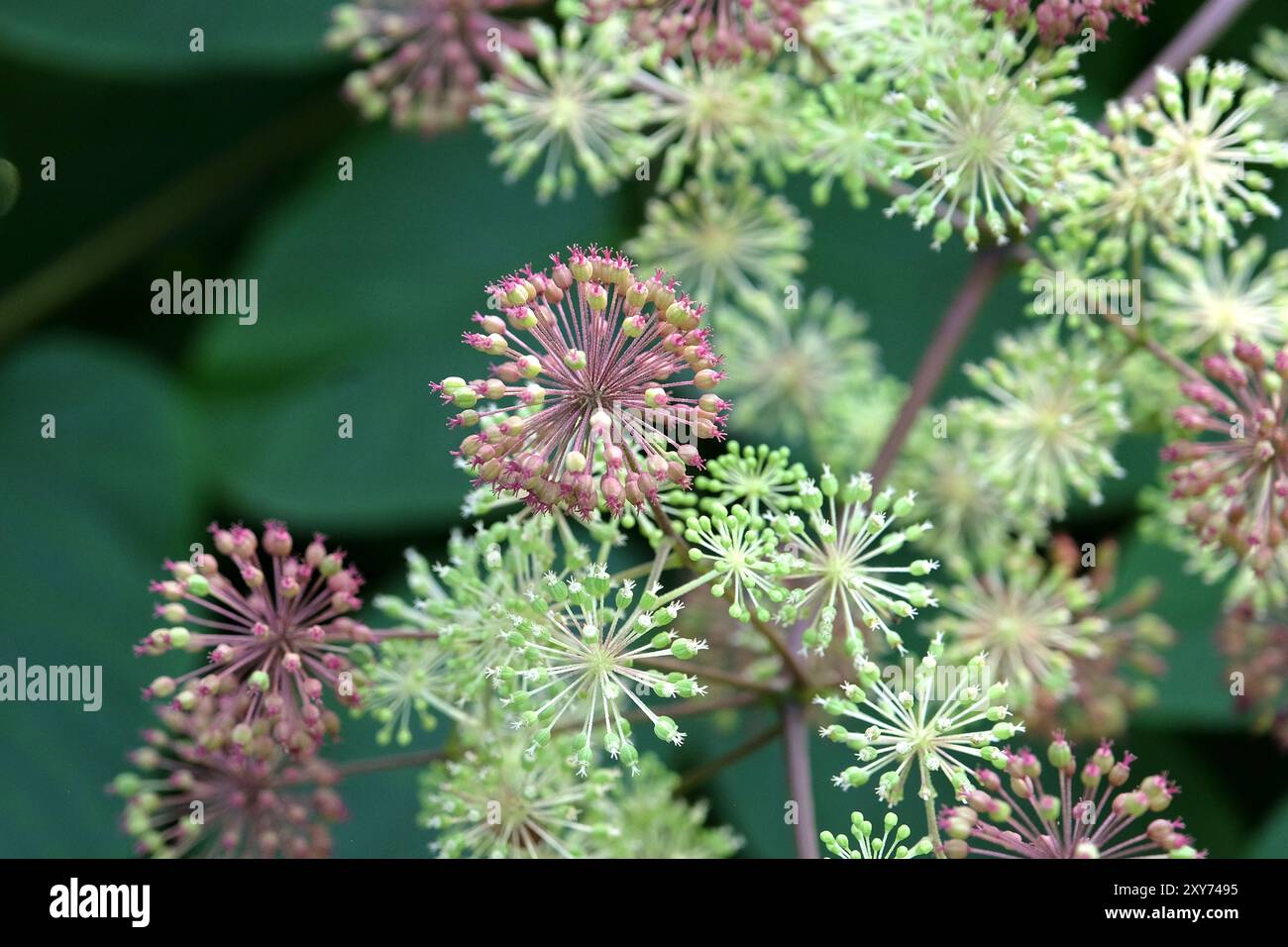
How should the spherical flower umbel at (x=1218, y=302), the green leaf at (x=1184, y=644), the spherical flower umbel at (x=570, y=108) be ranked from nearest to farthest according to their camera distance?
the spherical flower umbel at (x=1218, y=302)
the spherical flower umbel at (x=570, y=108)
the green leaf at (x=1184, y=644)

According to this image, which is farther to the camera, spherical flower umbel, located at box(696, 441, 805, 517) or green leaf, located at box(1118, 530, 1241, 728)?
green leaf, located at box(1118, 530, 1241, 728)

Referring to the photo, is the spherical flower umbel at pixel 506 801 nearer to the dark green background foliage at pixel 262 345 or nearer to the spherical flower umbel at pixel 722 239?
the dark green background foliage at pixel 262 345

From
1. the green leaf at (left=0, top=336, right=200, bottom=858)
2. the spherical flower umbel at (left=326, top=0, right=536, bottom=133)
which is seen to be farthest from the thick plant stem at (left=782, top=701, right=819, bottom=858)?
the green leaf at (left=0, top=336, right=200, bottom=858)

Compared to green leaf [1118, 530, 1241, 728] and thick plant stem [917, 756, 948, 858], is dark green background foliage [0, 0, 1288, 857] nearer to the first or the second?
green leaf [1118, 530, 1241, 728]

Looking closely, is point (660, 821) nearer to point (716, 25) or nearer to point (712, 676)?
point (712, 676)

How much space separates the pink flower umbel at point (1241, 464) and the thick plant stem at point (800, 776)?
0.57 m

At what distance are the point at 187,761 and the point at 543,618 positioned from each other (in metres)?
0.70

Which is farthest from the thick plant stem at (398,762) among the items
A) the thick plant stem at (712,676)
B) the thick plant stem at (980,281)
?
the thick plant stem at (980,281)

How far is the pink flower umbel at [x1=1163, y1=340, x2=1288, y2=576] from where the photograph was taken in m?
1.53

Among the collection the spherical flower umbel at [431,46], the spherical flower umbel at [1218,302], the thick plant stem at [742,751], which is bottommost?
the thick plant stem at [742,751]

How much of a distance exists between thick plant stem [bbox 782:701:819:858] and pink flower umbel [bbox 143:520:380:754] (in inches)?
21.6

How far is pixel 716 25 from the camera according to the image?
1673 millimetres

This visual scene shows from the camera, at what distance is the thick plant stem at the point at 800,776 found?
149 cm
